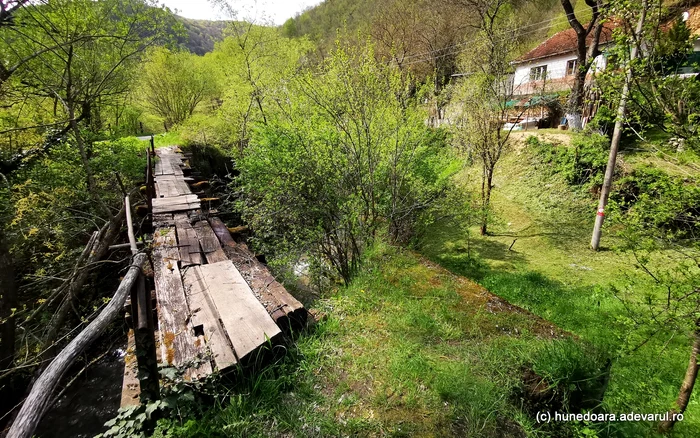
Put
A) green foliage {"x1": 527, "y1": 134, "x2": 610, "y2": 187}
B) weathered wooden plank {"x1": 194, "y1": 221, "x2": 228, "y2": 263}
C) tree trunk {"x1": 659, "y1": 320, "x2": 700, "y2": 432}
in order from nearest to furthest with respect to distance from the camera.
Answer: tree trunk {"x1": 659, "y1": 320, "x2": 700, "y2": 432}, weathered wooden plank {"x1": 194, "y1": 221, "x2": 228, "y2": 263}, green foliage {"x1": 527, "y1": 134, "x2": 610, "y2": 187}

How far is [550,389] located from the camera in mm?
2693

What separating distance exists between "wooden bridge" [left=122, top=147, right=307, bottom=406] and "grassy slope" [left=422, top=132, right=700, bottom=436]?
138 inches

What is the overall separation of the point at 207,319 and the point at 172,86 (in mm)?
21202

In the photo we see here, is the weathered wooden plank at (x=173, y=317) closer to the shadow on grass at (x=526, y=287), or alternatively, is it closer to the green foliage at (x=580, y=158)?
the shadow on grass at (x=526, y=287)

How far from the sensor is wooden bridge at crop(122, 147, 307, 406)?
2.56 metres

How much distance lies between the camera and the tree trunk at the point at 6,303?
538cm

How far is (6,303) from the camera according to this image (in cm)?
570

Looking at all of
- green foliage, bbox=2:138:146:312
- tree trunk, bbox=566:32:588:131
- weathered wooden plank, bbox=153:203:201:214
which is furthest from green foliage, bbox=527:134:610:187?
green foliage, bbox=2:138:146:312

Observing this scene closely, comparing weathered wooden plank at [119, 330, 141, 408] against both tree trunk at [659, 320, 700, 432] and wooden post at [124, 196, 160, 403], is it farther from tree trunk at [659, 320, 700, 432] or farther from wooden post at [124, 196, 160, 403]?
tree trunk at [659, 320, 700, 432]

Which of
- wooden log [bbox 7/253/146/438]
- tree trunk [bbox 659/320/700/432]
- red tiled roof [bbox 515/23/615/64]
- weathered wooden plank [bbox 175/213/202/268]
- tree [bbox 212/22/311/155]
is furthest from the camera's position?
red tiled roof [bbox 515/23/615/64]

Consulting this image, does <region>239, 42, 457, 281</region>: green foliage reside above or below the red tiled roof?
below

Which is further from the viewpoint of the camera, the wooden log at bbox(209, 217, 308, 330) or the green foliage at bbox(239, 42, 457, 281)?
the green foliage at bbox(239, 42, 457, 281)

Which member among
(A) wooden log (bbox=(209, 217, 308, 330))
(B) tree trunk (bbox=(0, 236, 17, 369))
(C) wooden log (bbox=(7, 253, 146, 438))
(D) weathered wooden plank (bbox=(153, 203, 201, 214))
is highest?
(C) wooden log (bbox=(7, 253, 146, 438))

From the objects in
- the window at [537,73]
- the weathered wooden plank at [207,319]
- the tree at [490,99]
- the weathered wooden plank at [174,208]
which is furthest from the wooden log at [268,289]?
the window at [537,73]
